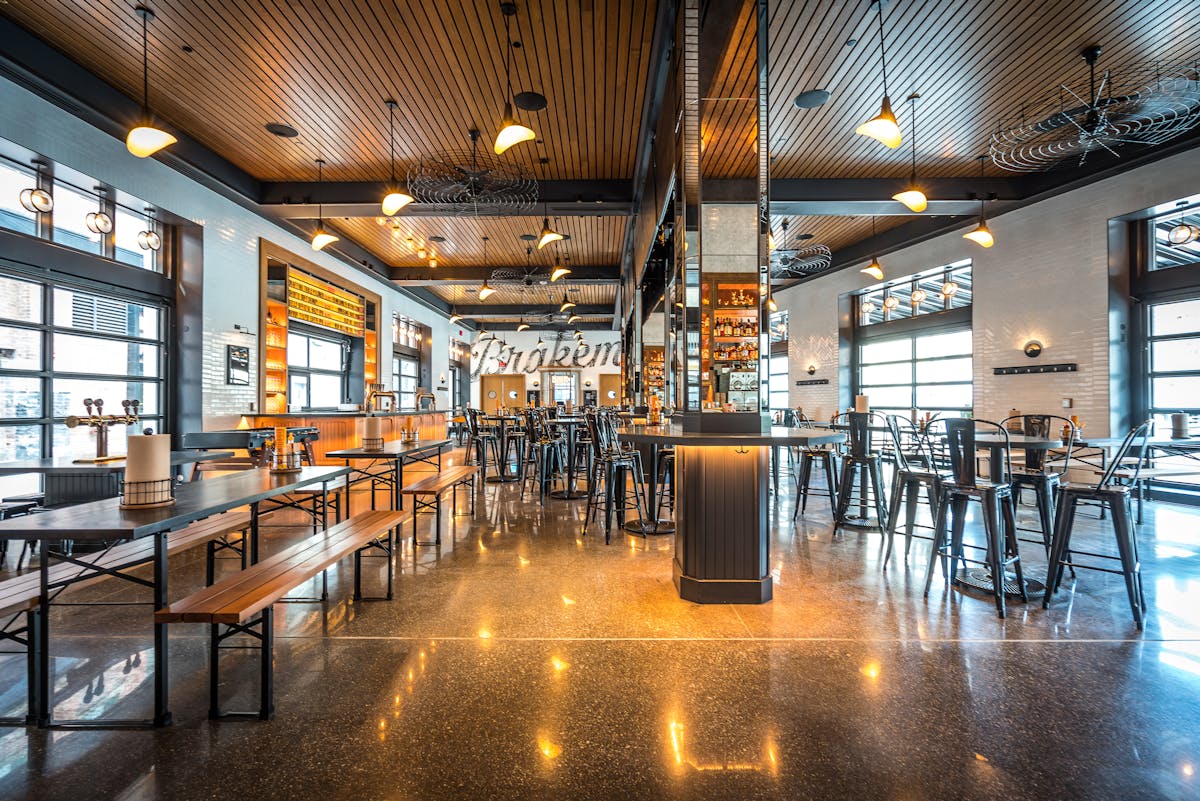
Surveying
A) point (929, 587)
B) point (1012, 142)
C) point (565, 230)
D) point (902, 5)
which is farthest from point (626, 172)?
point (929, 587)

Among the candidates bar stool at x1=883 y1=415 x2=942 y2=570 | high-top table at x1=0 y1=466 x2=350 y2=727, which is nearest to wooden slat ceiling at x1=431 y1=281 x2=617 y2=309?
bar stool at x1=883 y1=415 x2=942 y2=570

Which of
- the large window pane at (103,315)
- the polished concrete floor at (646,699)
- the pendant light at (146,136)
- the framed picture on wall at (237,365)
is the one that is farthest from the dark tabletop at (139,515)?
the framed picture on wall at (237,365)

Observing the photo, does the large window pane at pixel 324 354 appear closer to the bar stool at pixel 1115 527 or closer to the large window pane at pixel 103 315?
the large window pane at pixel 103 315

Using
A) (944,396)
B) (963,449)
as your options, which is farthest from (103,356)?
(944,396)

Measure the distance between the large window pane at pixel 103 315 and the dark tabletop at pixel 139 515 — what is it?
4.04 metres

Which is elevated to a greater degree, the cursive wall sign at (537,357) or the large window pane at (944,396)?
the cursive wall sign at (537,357)

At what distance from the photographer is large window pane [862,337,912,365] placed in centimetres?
995

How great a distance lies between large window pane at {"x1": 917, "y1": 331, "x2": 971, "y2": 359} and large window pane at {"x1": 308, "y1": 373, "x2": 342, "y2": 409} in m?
11.2

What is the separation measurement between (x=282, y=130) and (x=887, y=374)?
1052cm

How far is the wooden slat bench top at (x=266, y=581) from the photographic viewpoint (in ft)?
5.90

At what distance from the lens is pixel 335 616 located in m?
2.93

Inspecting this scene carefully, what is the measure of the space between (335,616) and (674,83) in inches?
169

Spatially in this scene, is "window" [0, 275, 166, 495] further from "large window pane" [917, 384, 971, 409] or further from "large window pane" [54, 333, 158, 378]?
"large window pane" [917, 384, 971, 409]

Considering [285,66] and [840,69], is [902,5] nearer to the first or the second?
[840,69]
